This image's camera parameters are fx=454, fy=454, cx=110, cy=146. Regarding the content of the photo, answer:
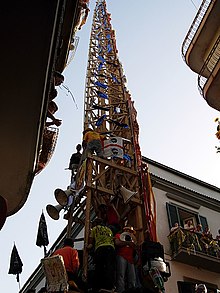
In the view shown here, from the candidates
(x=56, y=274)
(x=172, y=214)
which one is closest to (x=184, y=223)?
(x=172, y=214)

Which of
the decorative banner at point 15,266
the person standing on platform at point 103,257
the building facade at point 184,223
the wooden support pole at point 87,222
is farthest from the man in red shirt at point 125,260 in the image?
the building facade at point 184,223

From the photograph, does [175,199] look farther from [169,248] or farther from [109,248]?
[109,248]

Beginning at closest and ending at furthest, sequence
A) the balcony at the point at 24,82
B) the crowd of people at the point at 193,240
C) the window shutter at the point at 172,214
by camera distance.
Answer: the balcony at the point at 24,82
the crowd of people at the point at 193,240
the window shutter at the point at 172,214

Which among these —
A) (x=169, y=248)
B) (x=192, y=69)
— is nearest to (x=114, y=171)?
(x=169, y=248)

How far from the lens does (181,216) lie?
58.7ft

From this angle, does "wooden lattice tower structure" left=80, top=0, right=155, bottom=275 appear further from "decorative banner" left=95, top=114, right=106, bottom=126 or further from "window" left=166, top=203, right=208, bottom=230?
"window" left=166, top=203, right=208, bottom=230

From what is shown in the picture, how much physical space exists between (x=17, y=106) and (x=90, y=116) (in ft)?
42.0

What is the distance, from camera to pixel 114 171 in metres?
14.0

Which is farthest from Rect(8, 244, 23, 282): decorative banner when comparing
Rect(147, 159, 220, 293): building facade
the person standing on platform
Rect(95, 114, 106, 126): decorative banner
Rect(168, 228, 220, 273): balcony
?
Rect(95, 114, 106, 126): decorative banner

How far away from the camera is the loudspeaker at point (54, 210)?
42.8ft

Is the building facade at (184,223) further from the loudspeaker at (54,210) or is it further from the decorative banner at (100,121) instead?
the decorative banner at (100,121)

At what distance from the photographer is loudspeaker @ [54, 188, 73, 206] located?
13164mm

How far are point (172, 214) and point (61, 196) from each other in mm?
5404

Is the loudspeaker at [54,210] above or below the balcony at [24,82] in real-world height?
above
